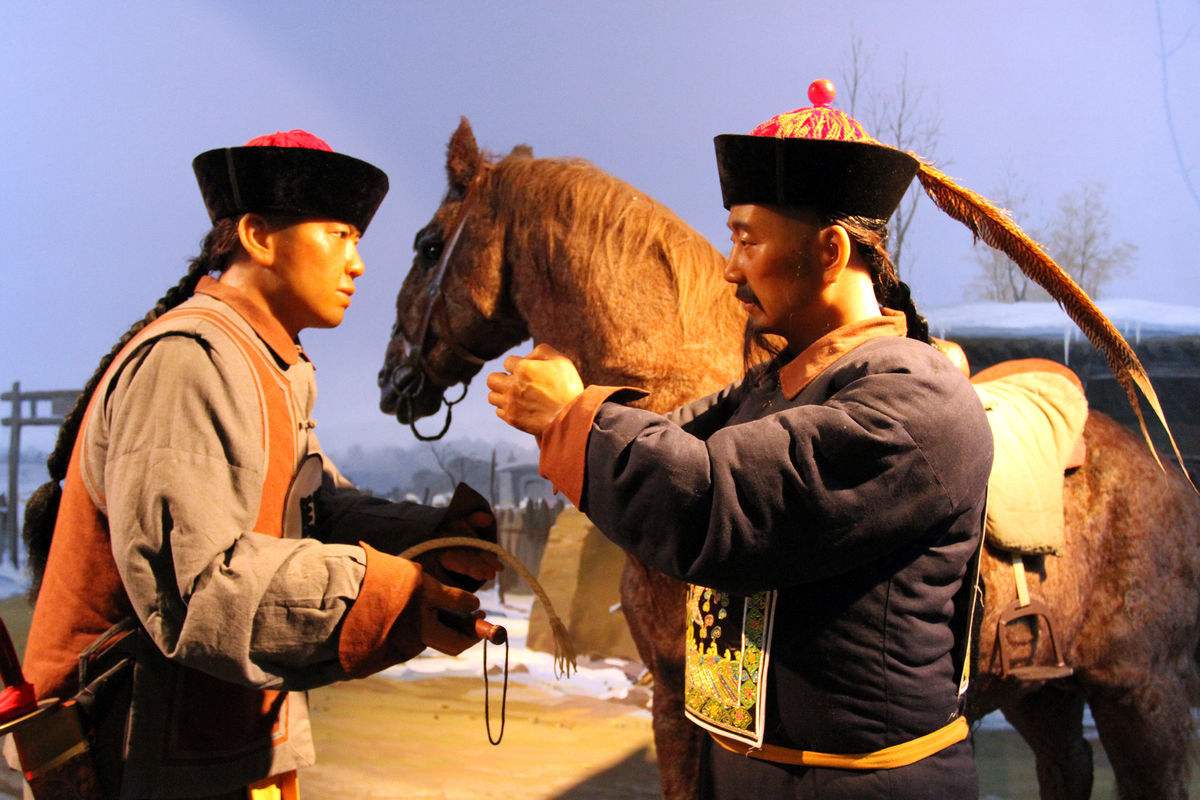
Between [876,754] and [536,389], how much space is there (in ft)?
2.05

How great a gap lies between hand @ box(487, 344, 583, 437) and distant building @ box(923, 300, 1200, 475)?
3044 millimetres

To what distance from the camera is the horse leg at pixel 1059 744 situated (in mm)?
2939

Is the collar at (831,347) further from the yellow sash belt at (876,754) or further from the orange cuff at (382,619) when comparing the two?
the orange cuff at (382,619)

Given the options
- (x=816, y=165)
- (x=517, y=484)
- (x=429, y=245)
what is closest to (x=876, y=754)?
(x=816, y=165)

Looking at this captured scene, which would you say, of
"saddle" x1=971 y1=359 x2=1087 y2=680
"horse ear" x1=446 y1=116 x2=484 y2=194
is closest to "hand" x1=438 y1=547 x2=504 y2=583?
"saddle" x1=971 y1=359 x2=1087 y2=680

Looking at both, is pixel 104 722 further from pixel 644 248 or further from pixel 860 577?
pixel 644 248

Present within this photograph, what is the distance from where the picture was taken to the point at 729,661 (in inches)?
51.2

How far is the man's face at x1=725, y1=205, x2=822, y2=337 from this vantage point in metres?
1.30

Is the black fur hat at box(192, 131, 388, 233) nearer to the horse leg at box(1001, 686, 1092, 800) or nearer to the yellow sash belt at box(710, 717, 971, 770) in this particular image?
the yellow sash belt at box(710, 717, 971, 770)

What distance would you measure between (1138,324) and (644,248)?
2.58 m

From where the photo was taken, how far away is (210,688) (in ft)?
4.47

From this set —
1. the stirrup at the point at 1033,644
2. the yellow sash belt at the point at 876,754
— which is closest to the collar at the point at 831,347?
the yellow sash belt at the point at 876,754

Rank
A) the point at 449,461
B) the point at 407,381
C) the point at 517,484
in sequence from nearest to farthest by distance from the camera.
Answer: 1. the point at 407,381
2. the point at 449,461
3. the point at 517,484

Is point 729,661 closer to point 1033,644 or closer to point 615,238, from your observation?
point 615,238
